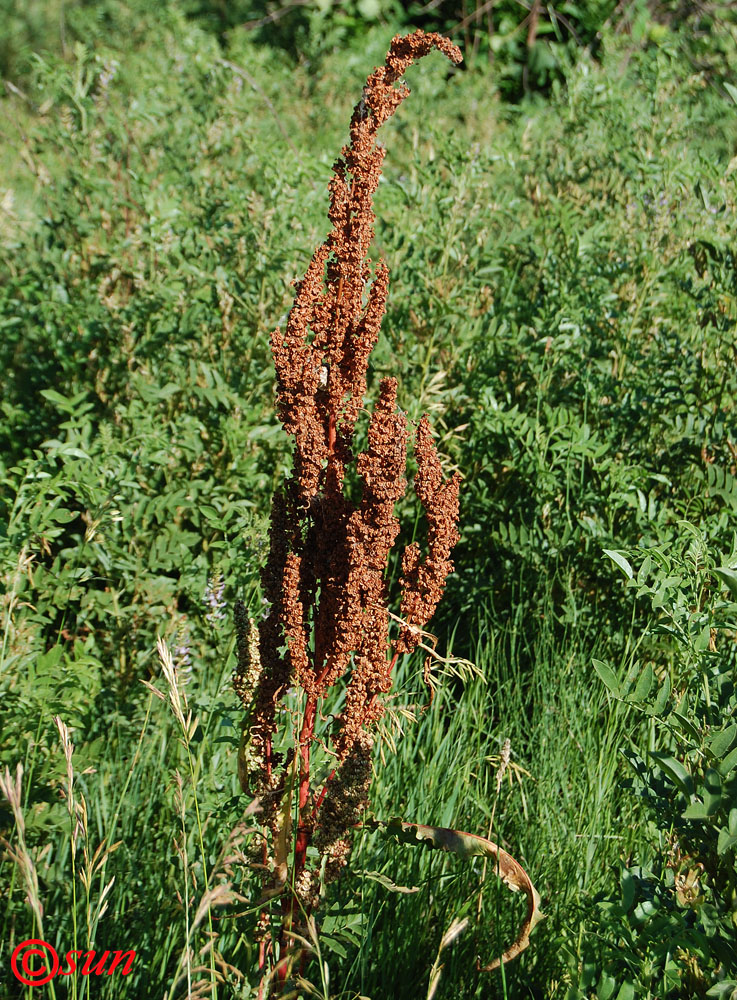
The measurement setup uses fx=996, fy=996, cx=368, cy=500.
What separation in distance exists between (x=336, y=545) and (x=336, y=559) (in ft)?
0.13

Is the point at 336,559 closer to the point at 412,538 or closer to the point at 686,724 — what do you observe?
the point at 686,724

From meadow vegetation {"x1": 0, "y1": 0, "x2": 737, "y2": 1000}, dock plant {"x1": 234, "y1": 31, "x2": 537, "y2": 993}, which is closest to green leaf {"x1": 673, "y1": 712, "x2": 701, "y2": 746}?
meadow vegetation {"x1": 0, "y1": 0, "x2": 737, "y2": 1000}

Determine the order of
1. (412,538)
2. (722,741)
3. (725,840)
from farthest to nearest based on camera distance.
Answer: (412,538) < (722,741) < (725,840)

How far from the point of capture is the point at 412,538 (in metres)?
3.00

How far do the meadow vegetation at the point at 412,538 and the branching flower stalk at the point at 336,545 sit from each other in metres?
0.13

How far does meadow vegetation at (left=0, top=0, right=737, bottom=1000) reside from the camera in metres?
1.84

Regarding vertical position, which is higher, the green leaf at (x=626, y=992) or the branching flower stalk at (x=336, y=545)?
the branching flower stalk at (x=336, y=545)

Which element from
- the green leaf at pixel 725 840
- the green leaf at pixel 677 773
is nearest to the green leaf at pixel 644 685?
the green leaf at pixel 677 773

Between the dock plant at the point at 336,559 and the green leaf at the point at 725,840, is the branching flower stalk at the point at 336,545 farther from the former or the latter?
the green leaf at the point at 725,840

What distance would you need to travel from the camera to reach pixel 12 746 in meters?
2.34

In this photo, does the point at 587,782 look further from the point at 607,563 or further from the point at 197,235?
the point at 197,235

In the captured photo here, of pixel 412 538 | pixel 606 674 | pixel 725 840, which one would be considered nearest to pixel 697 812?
pixel 725 840

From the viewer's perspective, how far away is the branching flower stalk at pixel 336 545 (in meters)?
1.67

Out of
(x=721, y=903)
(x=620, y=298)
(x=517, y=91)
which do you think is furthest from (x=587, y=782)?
(x=517, y=91)
